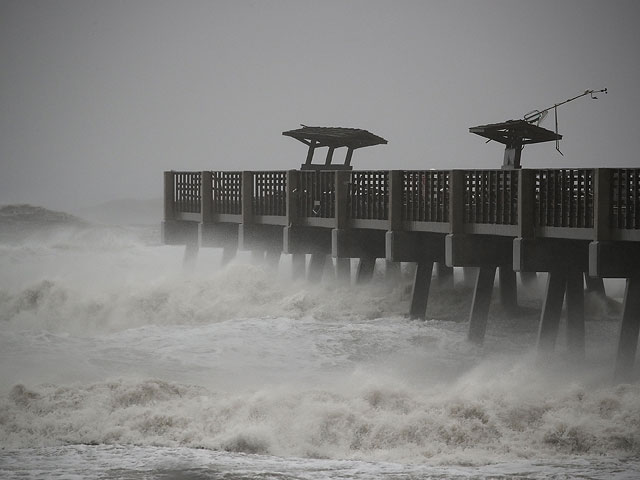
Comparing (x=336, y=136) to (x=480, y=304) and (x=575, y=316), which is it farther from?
(x=575, y=316)

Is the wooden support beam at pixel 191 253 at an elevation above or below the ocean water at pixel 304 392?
above

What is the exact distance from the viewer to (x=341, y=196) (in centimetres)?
2522

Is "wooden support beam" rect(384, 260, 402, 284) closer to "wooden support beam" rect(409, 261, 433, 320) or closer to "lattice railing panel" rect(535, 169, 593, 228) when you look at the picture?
"wooden support beam" rect(409, 261, 433, 320)

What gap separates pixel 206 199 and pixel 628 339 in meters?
13.1

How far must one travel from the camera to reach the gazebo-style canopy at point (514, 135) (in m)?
25.2

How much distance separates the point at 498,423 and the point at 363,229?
25.3 ft

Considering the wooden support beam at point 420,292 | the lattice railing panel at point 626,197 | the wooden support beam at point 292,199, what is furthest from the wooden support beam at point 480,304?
the wooden support beam at point 292,199

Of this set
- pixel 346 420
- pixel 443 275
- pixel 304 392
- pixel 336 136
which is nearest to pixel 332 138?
pixel 336 136

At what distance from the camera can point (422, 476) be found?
16438mm

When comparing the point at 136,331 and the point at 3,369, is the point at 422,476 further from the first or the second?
the point at 136,331

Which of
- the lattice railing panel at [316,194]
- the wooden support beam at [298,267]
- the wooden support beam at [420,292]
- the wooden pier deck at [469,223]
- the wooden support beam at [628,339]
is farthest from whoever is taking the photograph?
the wooden support beam at [298,267]

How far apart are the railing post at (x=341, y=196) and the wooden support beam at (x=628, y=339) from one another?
6.98 m

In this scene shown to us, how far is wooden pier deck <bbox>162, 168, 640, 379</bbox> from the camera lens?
19.6 meters

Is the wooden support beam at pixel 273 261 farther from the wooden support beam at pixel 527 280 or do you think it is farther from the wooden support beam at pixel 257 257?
the wooden support beam at pixel 527 280
